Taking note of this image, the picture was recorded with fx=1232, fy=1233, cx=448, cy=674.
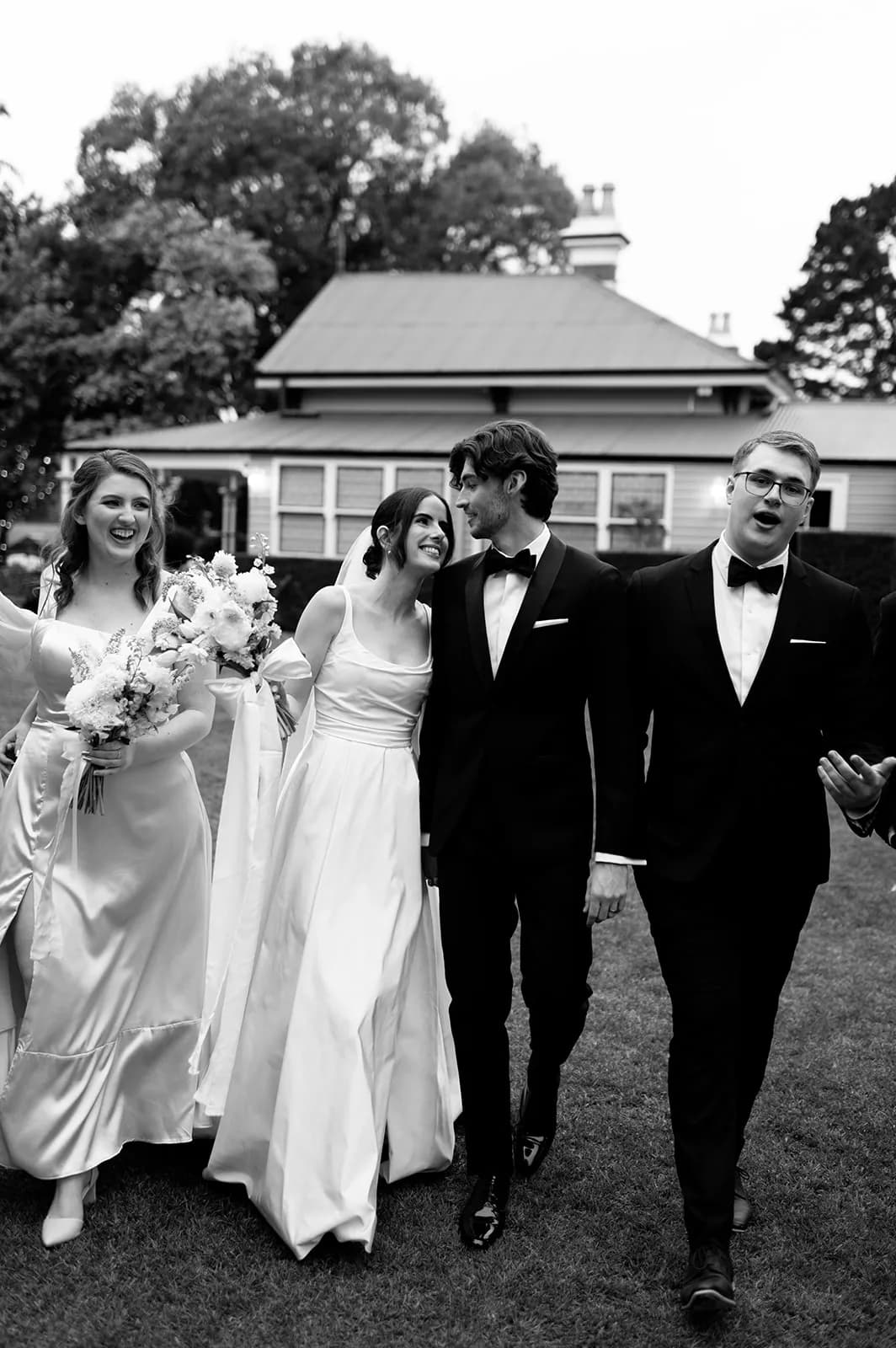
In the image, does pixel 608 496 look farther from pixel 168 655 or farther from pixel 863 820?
pixel 168 655

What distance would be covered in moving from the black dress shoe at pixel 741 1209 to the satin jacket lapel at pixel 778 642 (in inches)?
60.7

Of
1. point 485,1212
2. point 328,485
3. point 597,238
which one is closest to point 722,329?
point 597,238

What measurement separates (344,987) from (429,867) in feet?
1.62

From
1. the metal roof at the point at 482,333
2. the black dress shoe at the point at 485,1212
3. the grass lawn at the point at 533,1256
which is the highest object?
the metal roof at the point at 482,333

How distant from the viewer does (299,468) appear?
2419 cm

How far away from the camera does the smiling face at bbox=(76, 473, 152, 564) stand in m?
4.16

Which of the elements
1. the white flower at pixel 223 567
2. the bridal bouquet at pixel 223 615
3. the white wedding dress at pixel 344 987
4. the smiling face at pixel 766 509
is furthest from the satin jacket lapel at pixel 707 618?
the white flower at pixel 223 567

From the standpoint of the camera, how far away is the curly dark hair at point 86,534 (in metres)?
4.20

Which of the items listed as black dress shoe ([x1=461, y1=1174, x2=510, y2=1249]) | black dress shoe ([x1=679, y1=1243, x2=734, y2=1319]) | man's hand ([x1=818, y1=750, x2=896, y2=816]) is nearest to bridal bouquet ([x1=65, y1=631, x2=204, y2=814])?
black dress shoe ([x1=461, y1=1174, x2=510, y2=1249])

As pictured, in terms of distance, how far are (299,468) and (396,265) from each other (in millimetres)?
18861

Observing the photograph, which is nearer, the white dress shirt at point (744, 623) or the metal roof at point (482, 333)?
the white dress shirt at point (744, 623)

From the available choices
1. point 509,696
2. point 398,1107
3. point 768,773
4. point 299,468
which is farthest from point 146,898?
point 299,468

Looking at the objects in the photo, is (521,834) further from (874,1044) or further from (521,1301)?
(874,1044)

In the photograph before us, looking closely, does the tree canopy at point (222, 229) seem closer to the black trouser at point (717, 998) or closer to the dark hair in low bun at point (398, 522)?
the dark hair in low bun at point (398, 522)
